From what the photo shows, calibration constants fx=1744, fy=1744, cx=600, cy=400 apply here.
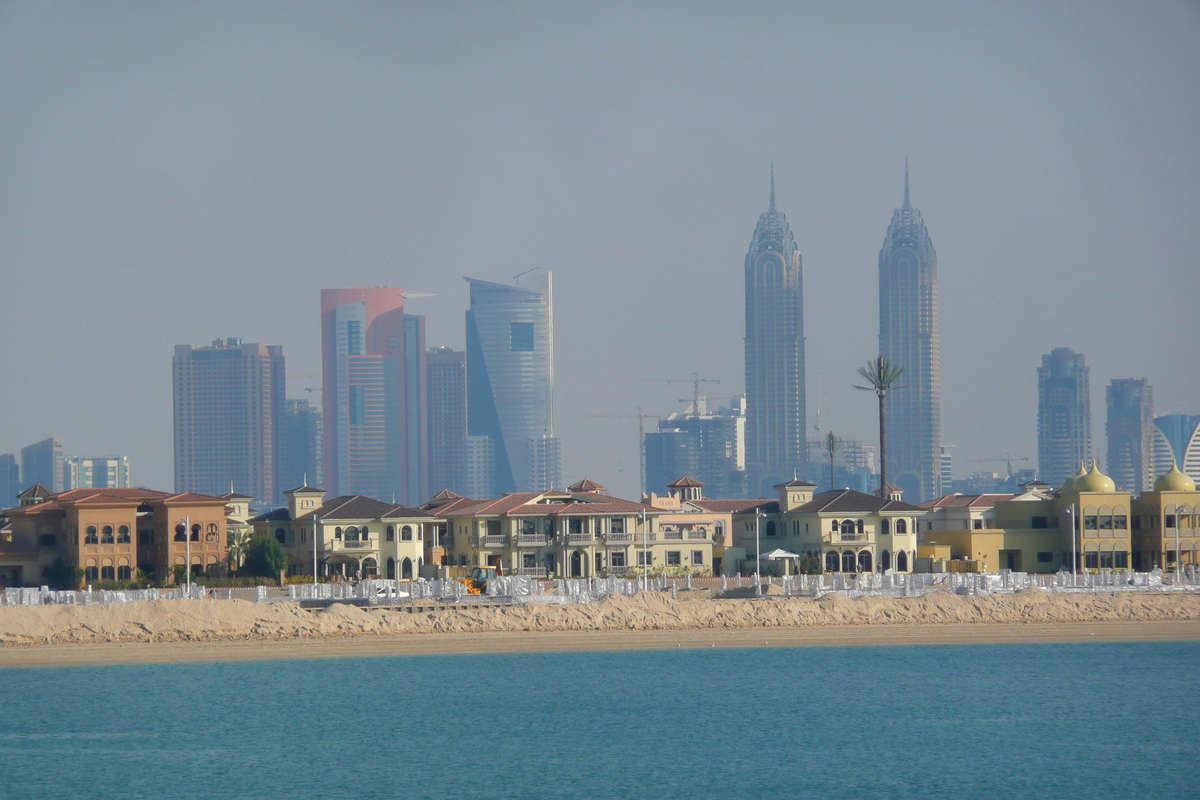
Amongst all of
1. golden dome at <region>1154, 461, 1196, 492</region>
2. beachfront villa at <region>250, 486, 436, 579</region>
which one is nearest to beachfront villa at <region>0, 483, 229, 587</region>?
beachfront villa at <region>250, 486, 436, 579</region>

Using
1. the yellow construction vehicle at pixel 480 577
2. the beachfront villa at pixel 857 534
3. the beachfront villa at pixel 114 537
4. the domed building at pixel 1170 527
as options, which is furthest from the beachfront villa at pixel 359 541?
the domed building at pixel 1170 527

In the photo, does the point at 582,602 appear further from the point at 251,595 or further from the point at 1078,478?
the point at 1078,478

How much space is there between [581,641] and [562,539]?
28.7m

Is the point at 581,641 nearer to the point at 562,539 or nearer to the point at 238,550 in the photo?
the point at 562,539

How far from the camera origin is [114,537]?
3743 inches

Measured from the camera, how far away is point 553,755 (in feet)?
168

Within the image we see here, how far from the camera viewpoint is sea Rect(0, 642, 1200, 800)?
47125 mm

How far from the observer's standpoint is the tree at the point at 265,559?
94812 mm

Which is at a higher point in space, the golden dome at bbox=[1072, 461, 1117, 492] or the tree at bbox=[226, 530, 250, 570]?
the golden dome at bbox=[1072, 461, 1117, 492]

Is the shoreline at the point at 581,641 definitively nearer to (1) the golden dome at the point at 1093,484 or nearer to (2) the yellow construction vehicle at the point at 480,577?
(2) the yellow construction vehicle at the point at 480,577

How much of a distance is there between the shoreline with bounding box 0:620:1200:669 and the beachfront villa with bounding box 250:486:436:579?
2696 cm

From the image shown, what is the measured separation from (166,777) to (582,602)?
33819 mm

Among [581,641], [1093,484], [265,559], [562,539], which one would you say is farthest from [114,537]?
[1093,484]

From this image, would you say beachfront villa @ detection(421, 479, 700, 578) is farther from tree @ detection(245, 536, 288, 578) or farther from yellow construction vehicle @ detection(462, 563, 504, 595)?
tree @ detection(245, 536, 288, 578)
